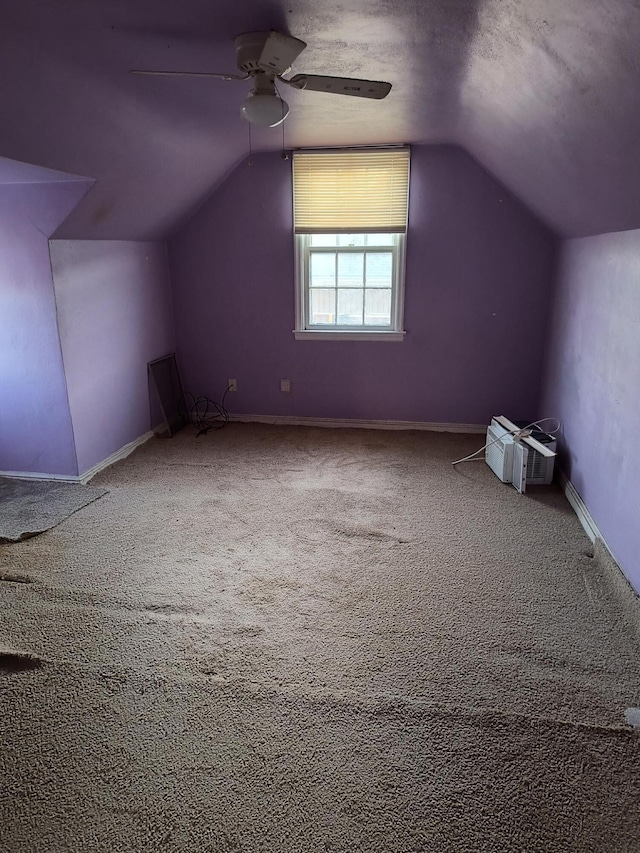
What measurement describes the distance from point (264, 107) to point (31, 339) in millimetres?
2135

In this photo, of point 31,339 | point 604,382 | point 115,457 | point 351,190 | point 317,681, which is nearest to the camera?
point 317,681

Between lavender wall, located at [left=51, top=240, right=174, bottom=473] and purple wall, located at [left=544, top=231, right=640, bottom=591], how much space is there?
314 centimetres

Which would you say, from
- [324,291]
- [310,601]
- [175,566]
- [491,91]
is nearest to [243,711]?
[310,601]

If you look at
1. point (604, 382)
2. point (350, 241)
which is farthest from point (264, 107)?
point (350, 241)

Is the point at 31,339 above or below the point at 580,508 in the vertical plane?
above

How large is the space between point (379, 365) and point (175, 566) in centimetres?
258

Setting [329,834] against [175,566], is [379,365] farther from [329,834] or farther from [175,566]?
[329,834]

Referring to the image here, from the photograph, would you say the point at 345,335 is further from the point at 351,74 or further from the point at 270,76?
the point at 270,76

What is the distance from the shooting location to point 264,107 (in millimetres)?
2137

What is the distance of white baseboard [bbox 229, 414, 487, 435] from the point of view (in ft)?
15.0

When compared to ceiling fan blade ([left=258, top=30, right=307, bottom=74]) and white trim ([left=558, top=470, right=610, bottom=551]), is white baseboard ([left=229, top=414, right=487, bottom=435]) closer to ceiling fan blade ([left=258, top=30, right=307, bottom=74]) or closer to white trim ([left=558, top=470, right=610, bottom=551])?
white trim ([left=558, top=470, right=610, bottom=551])

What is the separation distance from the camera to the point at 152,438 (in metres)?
4.43

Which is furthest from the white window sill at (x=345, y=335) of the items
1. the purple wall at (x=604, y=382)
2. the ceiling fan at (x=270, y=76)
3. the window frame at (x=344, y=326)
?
the ceiling fan at (x=270, y=76)

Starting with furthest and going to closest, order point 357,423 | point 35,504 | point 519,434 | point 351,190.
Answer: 1. point 357,423
2. point 351,190
3. point 519,434
4. point 35,504
